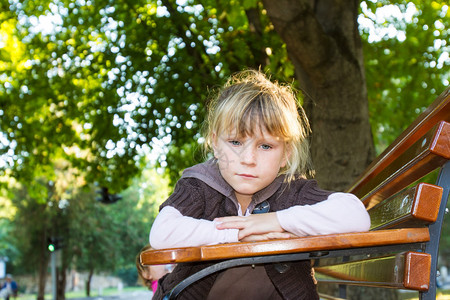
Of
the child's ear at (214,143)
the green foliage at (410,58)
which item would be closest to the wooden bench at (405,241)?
the child's ear at (214,143)

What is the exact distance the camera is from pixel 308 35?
6043 millimetres

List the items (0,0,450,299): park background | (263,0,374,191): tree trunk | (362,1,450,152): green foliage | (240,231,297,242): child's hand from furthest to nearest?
(362,1,450,152): green foliage → (0,0,450,299): park background → (263,0,374,191): tree trunk → (240,231,297,242): child's hand

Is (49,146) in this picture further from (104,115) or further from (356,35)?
(356,35)

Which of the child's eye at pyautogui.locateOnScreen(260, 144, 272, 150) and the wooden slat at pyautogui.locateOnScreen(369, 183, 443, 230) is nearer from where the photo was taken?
the wooden slat at pyautogui.locateOnScreen(369, 183, 443, 230)

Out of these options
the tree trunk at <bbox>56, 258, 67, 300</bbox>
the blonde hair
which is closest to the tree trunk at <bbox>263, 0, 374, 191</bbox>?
the blonde hair

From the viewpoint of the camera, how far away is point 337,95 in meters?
6.48

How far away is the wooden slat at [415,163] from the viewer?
172 centimetres

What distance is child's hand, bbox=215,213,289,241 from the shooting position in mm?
2115

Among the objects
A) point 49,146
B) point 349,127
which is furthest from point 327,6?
point 49,146

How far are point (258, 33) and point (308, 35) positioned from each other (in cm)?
324

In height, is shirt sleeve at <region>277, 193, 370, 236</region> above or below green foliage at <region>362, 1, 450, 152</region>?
below

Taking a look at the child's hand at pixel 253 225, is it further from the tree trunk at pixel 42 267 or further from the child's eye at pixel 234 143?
the tree trunk at pixel 42 267

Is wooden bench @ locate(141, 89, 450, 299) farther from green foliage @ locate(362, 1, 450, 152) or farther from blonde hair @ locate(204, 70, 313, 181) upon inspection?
green foliage @ locate(362, 1, 450, 152)

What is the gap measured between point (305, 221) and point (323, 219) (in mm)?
58
